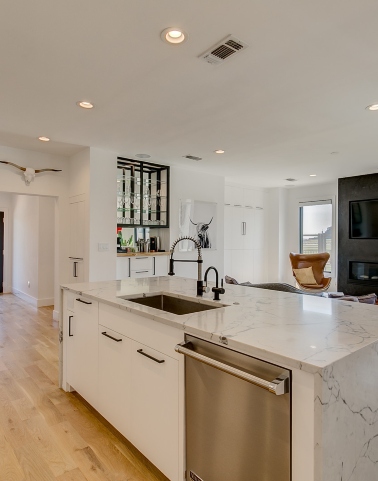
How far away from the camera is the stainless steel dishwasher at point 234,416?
111 cm

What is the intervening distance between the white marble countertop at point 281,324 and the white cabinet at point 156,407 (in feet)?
0.77

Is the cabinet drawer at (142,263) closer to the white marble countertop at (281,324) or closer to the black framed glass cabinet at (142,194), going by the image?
the black framed glass cabinet at (142,194)

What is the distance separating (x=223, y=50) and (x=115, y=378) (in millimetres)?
2241

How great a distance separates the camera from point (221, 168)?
5914 mm

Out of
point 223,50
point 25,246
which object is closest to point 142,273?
point 25,246

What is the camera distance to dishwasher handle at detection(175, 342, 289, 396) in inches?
41.7

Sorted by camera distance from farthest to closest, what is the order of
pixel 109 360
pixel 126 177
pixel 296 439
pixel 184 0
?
pixel 126 177 → pixel 109 360 → pixel 184 0 → pixel 296 439

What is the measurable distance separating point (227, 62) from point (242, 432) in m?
2.29

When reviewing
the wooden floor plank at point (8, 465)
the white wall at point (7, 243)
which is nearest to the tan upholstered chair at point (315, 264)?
the wooden floor plank at point (8, 465)

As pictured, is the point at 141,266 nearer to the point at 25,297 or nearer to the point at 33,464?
the point at 25,297

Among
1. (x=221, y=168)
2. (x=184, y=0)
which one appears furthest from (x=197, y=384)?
(x=221, y=168)

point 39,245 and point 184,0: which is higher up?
point 184,0

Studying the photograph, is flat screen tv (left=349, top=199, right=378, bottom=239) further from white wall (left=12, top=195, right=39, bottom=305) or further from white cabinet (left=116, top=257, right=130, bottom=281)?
white wall (left=12, top=195, right=39, bottom=305)

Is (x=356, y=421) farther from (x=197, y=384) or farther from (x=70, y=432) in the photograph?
(x=70, y=432)
